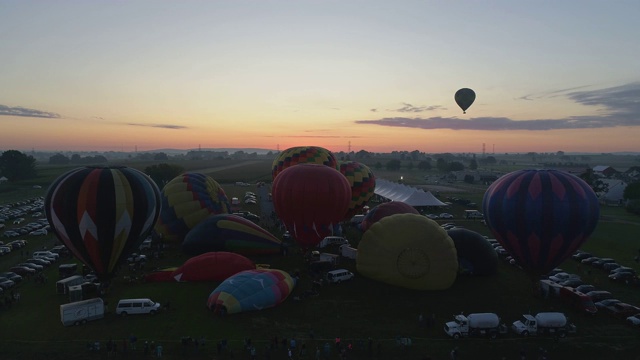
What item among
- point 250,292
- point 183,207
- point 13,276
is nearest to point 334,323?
point 250,292

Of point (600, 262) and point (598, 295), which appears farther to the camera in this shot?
point (600, 262)

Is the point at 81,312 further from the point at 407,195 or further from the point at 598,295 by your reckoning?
the point at 407,195

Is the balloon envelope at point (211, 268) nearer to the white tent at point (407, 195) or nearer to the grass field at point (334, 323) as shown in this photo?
the grass field at point (334, 323)

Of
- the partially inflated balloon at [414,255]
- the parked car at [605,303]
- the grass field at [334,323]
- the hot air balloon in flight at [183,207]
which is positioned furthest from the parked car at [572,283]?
the hot air balloon in flight at [183,207]

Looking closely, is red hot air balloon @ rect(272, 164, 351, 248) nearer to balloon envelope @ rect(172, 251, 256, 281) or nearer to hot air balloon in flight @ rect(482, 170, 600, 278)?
balloon envelope @ rect(172, 251, 256, 281)

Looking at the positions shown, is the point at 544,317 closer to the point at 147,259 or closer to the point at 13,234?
the point at 147,259

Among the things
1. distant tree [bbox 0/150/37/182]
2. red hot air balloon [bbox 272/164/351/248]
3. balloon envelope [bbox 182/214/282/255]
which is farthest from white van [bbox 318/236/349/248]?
distant tree [bbox 0/150/37/182]
